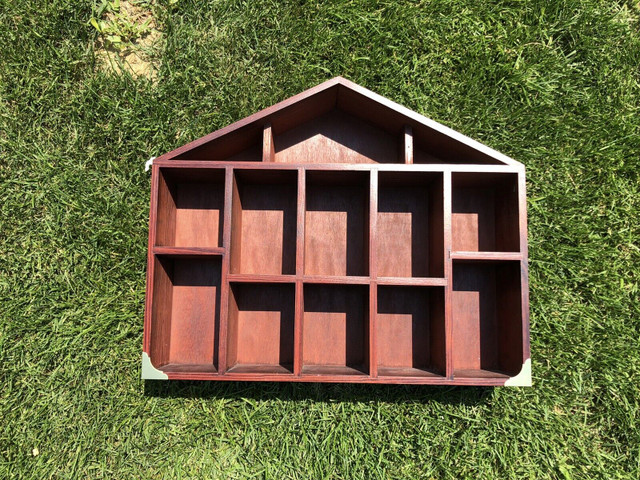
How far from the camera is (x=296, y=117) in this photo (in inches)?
66.4

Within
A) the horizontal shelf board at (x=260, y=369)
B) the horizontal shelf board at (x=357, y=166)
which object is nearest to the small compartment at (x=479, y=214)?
the horizontal shelf board at (x=357, y=166)

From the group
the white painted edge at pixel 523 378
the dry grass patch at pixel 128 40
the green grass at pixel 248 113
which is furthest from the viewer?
the dry grass patch at pixel 128 40

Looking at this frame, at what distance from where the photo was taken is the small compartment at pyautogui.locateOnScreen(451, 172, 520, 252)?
1.69m

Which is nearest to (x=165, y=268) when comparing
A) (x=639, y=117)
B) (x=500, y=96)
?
(x=500, y=96)

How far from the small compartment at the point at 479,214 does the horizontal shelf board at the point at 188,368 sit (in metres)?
1.17

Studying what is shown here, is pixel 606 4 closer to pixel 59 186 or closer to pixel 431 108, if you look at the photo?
pixel 431 108

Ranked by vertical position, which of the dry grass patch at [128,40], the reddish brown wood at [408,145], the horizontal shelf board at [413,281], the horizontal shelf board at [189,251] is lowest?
the horizontal shelf board at [413,281]

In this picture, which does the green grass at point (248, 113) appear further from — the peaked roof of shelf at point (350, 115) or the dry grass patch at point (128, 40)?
the peaked roof of shelf at point (350, 115)

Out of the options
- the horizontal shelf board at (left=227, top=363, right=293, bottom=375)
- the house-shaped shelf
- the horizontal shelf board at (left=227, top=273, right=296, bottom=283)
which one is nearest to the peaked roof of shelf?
the house-shaped shelf

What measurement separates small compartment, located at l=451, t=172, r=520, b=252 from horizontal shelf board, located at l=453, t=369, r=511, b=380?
51 cm

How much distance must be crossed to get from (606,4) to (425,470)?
2.59m

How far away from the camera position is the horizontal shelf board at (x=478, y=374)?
1.57 metres

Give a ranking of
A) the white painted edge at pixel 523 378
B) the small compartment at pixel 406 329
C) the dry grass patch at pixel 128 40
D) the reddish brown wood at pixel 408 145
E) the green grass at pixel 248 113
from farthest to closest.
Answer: the dry grass patch at pixel 128 40 → the green grass at pixel 248 113 → the small compartment at pixel 406 329 → the reddish brown wood at pixel 408 145 → the white painted edge at pixel 523 378

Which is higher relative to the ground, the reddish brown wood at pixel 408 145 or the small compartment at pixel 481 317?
the reddish brown wood at pixel 408 145
